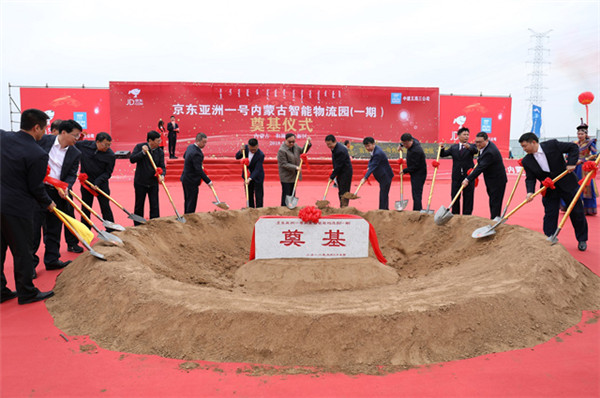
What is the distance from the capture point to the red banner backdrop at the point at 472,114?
1492cm

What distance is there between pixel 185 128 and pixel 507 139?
503 inches

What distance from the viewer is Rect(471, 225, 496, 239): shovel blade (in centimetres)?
422

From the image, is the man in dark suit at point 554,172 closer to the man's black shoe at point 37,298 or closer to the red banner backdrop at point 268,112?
the man's black shoe at point 37,298

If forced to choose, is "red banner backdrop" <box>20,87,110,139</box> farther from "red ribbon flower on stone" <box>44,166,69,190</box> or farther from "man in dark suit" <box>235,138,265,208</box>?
"red ribbon flower on stone" <box>44,166,69,190</box>

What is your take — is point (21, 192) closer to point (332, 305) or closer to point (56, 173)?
point (56, 173)

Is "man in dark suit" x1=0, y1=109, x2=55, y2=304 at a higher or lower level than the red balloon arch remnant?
lower

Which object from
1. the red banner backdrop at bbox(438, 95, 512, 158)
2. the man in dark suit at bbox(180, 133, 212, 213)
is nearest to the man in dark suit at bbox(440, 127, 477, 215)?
the man in dark suit at bbox(180, 133, 212, 213)

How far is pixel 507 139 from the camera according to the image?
15344 mm

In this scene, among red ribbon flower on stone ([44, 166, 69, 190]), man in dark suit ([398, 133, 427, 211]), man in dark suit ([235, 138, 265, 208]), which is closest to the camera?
red ribbon flower on stone ([44, 166, 69, 190])

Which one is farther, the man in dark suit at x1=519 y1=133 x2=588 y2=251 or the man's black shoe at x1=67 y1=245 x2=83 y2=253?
the man's black shoe at x1=67 y1=245 x2=83 y2=253

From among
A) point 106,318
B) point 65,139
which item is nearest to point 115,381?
point 106,318

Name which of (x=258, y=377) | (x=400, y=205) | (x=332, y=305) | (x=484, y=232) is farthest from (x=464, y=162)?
(x=258, y=377)

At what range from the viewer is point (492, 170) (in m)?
5.10

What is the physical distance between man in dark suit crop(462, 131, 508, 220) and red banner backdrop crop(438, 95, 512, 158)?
10431 mm
